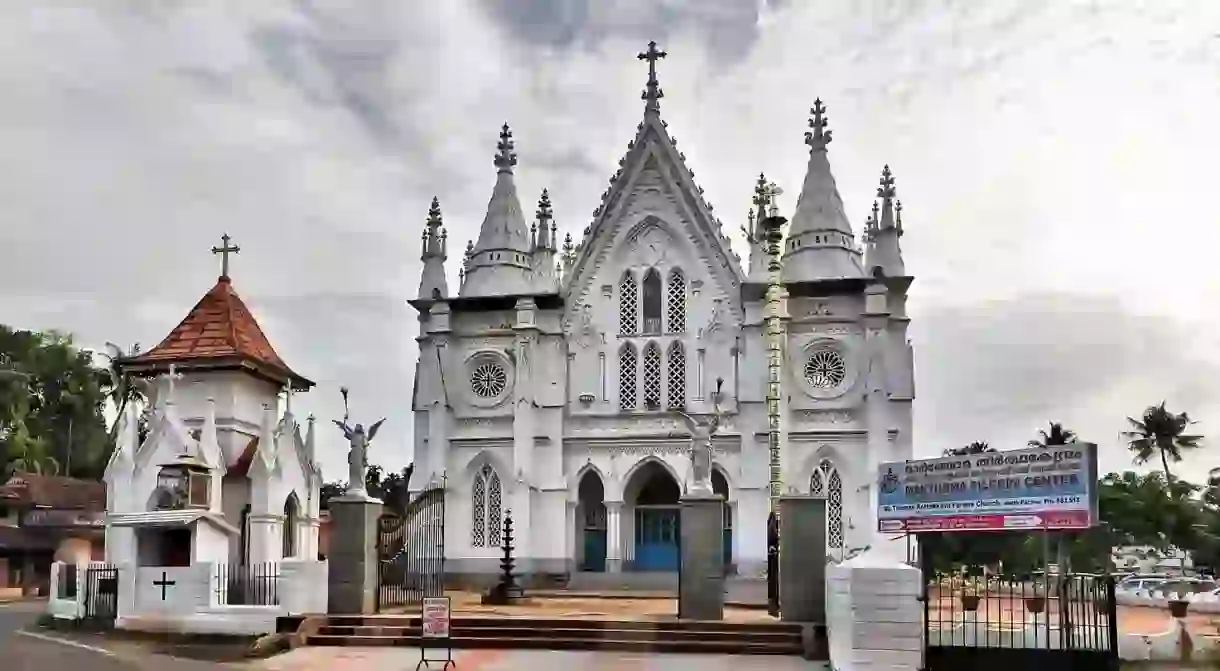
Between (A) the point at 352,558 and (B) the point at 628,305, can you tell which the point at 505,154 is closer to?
(B) the point at 628,305

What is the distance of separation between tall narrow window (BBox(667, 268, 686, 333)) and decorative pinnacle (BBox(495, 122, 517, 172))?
596 centimetres

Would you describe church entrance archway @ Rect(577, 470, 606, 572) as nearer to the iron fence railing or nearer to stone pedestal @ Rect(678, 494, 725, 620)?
the iron fence railing

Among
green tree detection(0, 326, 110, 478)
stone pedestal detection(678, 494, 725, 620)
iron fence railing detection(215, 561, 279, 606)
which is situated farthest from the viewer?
green tree detection(0, 326, 110, 478)

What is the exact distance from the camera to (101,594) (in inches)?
843

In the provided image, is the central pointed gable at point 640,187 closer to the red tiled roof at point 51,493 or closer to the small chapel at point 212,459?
the small chapel at point 212,459

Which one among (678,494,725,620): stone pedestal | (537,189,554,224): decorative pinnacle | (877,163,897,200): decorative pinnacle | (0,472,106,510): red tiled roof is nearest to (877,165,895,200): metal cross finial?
(877,163,897,200): decorative pinnacle

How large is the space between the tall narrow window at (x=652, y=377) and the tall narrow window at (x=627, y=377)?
334 mm

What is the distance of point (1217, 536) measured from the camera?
41.9 meters

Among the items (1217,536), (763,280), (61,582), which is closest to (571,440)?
(763,280)

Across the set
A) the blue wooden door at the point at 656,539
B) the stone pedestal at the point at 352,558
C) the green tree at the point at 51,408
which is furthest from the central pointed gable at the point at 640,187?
the stone pedestal at the point at 352,558

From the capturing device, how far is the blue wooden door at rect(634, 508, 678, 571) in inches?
1294

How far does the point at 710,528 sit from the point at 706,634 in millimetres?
1585

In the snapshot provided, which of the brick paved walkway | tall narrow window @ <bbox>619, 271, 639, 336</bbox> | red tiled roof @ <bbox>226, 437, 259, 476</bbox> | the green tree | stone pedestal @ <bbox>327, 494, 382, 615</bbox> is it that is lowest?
the brick paved walkway

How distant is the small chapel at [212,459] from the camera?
22.3 meters
